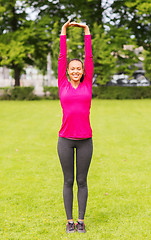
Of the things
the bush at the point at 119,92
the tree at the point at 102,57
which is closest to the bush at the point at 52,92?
the bush at the point at 119,92

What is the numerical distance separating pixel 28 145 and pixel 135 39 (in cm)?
2728

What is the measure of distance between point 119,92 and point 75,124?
29280mm

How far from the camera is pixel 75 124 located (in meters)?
4.24

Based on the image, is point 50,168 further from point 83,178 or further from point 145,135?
point 145,135

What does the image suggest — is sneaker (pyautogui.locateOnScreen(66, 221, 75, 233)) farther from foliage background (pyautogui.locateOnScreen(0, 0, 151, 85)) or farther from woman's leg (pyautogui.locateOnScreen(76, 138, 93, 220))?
foliage background (pyautogui.locateOnScreen(0, 0, 151, 85))

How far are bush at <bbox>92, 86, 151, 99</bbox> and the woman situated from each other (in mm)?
28473

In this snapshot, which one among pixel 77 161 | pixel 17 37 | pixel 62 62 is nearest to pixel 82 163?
pixel 77 161

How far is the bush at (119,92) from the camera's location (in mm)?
32875

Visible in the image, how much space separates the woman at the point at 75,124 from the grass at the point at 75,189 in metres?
0.58

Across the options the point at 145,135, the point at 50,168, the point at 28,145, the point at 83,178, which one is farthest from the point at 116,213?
the point at 145,135

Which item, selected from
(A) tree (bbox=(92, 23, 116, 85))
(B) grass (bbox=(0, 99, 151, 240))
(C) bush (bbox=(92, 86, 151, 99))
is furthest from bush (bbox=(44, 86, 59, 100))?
(B) grass (bbox=(0, 99, 151, 240))

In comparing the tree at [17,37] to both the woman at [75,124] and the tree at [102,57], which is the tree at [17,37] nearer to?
the tree at [102,57]

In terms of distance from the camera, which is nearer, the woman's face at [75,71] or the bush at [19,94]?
the woman's face at [75,71]

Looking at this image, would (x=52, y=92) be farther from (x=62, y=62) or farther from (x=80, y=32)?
(x=62, y=62)
